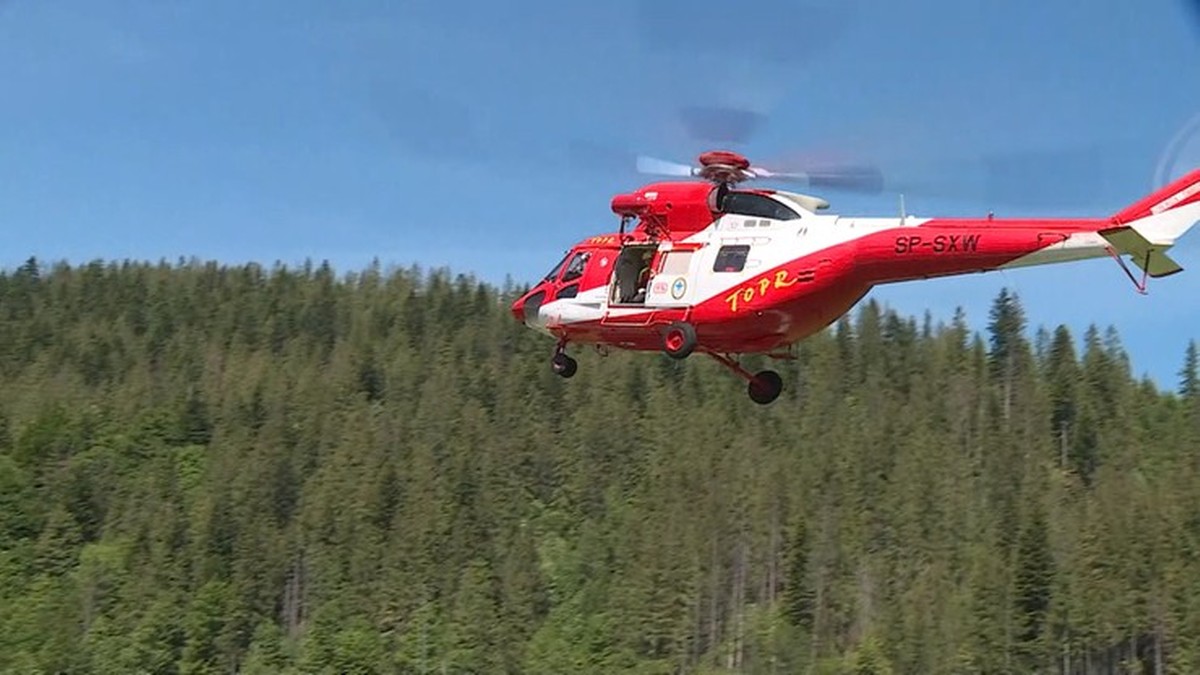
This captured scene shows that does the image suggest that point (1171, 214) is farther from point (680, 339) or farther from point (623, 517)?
point (623, 517)

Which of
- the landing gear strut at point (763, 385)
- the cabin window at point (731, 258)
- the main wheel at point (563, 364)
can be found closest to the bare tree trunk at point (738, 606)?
the main wheel at point (563, 364)

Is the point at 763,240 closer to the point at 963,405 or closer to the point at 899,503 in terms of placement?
the point at 899,503

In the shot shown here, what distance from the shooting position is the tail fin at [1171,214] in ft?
85.9

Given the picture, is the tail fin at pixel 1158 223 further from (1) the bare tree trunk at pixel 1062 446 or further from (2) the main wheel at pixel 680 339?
(1) the bare tree trunk at pixel 1062 446

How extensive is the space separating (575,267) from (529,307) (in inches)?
54.4

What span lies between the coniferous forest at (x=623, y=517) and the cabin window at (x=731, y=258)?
8125 cm

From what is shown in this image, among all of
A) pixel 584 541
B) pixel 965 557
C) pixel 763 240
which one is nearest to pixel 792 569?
pixel 965 557

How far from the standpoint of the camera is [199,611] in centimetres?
12781

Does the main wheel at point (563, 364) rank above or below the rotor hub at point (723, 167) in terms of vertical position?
below

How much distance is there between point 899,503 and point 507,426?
45.8m

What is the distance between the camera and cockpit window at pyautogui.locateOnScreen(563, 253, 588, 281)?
33.3 meters

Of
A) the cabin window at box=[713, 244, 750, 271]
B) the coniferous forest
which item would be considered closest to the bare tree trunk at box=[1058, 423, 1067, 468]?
the coniferous forest

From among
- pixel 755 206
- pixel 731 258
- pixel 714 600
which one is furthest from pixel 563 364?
pixel 714 600

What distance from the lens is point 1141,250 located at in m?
26.4
